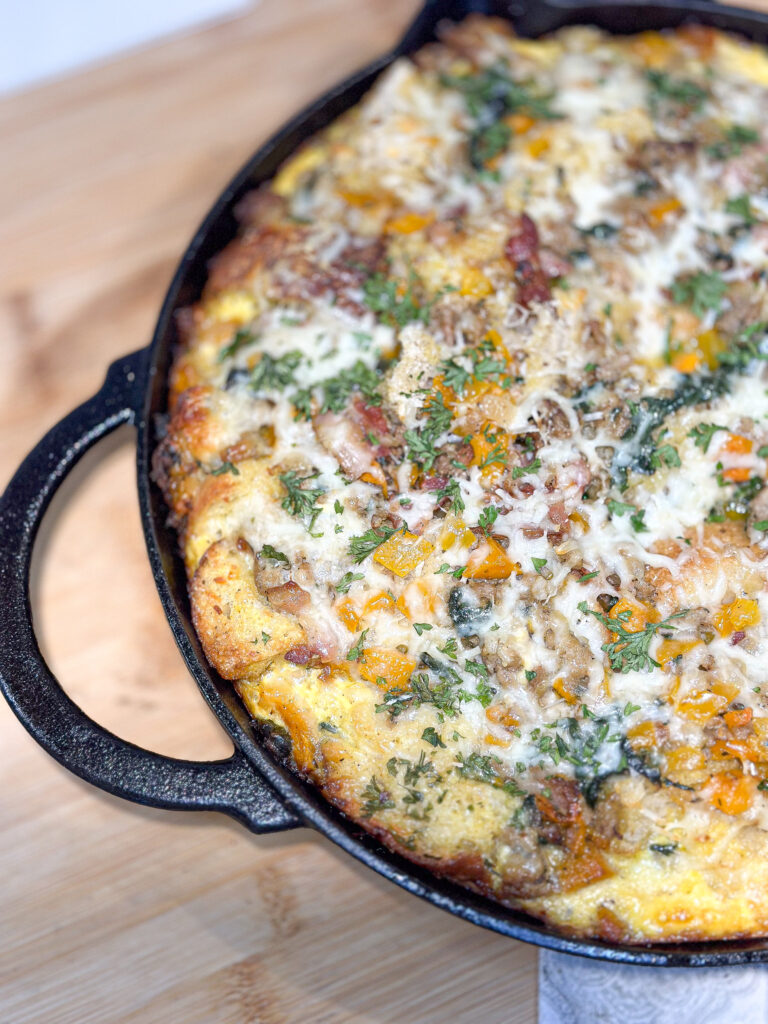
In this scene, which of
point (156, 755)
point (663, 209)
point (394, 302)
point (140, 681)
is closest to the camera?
point (156, 755)

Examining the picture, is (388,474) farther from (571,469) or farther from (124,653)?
(124,653)

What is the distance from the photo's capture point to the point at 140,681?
9.61ft

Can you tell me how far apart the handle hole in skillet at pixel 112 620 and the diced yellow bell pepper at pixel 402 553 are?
0.89 metres

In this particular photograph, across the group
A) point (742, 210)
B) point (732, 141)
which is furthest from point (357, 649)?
point (732, 141)

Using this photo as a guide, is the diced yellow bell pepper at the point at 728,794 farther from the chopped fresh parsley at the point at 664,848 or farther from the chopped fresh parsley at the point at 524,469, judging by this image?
the chopped fresh parsley at the point at 524,469

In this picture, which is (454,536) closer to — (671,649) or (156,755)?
(671,649)

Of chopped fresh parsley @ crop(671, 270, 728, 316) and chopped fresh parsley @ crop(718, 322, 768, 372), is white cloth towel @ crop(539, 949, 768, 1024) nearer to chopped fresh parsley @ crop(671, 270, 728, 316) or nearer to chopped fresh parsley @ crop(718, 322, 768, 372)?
chopped fresh parsley @ crop(718, 322, 768, 372)

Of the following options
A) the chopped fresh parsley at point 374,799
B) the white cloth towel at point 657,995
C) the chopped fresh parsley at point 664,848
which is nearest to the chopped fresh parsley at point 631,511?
the chopped fresh parsley at point 664,848

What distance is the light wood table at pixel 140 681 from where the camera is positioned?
2592 mm

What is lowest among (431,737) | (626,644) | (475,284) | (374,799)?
(374,799)

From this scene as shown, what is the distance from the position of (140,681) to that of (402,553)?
111cm

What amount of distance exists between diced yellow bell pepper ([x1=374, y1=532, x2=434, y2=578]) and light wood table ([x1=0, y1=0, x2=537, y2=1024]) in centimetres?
96

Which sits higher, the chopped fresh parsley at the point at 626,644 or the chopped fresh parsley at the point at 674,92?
the chopped fresh parsley at the point at 674,92

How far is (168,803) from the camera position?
218 cm
